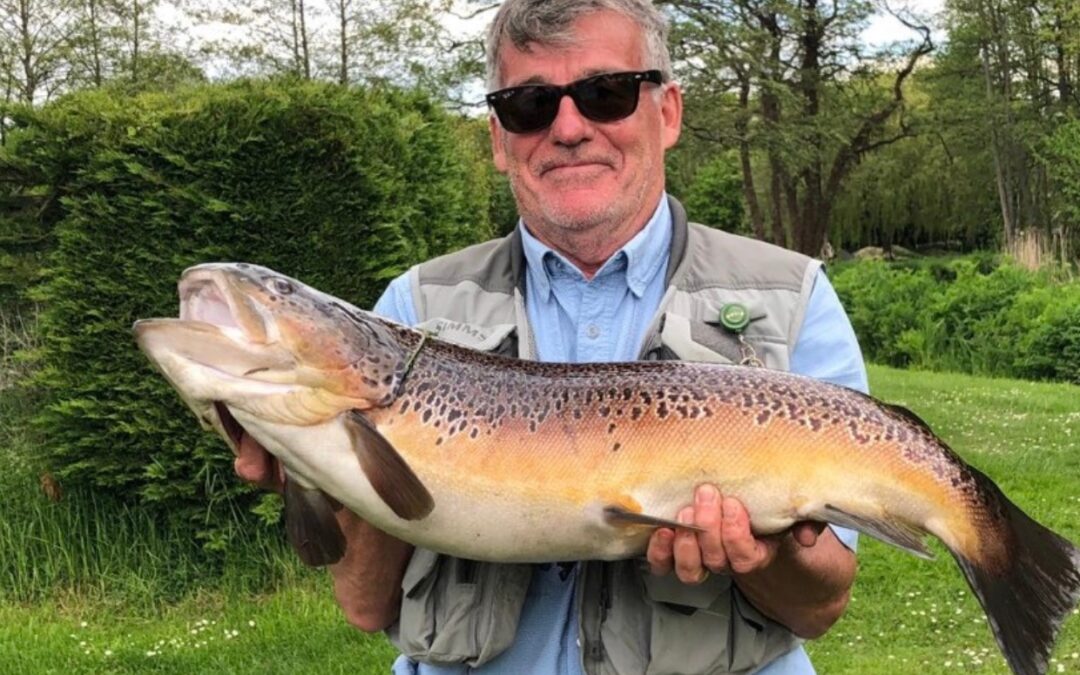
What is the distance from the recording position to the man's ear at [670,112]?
288cm

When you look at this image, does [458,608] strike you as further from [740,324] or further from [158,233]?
[158,233]

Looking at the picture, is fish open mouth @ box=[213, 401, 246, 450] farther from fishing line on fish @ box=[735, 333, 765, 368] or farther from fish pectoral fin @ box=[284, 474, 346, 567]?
fishing line on fish @ box=[735, 333, 765, 368]

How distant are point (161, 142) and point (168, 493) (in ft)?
7.05

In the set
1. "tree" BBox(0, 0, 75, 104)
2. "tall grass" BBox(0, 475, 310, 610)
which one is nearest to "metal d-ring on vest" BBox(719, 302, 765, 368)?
"tall grass" BBox(0, 475, 310, 610)

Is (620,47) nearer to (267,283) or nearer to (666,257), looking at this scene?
(666,257)

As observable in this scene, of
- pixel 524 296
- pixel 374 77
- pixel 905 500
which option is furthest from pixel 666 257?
pixel 374 77

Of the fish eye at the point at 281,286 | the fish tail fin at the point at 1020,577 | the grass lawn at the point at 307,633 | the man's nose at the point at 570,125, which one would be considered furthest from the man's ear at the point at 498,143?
the grass lawn at the point at 307,633

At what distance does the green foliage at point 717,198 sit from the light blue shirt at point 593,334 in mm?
46044

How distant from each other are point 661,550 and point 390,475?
2.03 ft

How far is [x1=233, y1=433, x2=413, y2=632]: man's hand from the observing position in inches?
102

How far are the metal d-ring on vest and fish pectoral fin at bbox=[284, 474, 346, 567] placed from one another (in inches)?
40.6

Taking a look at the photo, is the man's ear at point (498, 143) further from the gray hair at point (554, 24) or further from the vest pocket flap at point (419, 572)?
the vest pocket flap at point (419, 572)

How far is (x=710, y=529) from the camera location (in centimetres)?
234

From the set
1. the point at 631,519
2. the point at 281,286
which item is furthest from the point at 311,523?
the point at 631,519
